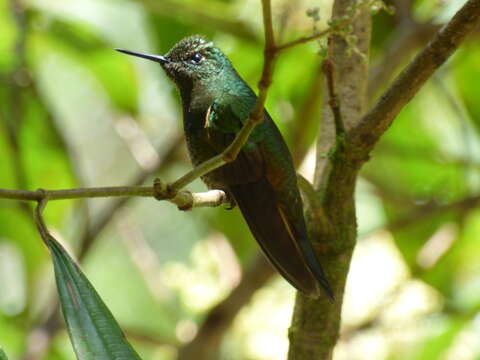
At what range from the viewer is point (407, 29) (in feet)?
9.66

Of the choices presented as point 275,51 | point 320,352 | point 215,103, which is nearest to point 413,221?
point 215,103

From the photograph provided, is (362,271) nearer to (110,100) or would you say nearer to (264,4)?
(110,100)

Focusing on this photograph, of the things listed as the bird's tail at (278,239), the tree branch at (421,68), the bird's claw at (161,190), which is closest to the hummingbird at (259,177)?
the bird's tail at (278,239)

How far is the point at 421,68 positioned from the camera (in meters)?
1.44

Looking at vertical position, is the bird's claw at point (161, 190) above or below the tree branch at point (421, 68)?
below

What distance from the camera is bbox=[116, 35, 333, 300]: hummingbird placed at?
5.54ft

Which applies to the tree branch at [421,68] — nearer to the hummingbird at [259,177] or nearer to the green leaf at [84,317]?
the hummingbird at [259,177]

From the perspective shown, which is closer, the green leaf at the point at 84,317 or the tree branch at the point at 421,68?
the green leaf at the point at 84,317

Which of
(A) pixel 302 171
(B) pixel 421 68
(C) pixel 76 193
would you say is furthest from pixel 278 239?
(A) pixel 302 171

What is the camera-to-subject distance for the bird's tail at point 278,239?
1610 millimetres

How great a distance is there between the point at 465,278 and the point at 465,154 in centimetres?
58

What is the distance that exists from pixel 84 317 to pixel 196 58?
1200 mm

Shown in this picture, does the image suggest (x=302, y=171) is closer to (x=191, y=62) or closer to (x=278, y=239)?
(x=191, y=62)

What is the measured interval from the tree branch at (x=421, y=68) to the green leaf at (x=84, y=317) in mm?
590
